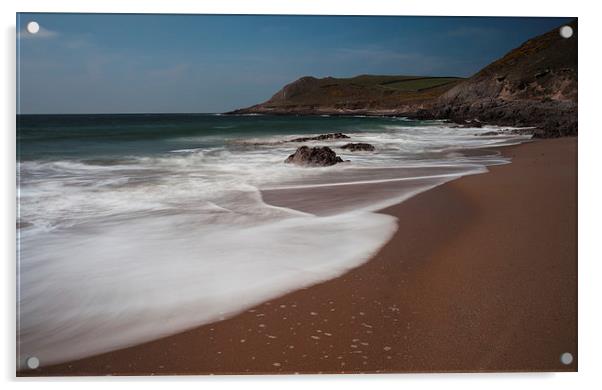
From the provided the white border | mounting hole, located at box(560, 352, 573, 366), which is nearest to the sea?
the white border

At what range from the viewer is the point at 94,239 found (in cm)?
277

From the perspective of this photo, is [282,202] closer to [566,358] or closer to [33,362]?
[33,362]

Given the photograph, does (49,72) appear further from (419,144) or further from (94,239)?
(419,144)

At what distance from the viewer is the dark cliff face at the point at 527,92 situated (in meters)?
2.93

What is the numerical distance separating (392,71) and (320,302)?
151 centimetres

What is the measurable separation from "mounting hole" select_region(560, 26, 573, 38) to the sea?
83cm

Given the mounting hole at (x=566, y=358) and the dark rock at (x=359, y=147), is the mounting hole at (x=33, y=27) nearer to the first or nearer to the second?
the dark rock at (x=359, y=147)

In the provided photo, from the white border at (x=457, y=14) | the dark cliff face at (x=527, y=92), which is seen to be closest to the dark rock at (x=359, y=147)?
the dark cliff face at (x=527, y=92)

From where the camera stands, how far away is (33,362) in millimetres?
2496

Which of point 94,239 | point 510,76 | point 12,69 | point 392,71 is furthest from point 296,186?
point 12,69

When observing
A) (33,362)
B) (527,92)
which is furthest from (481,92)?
(33,362)

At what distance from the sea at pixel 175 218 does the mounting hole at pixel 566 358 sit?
3.60ft

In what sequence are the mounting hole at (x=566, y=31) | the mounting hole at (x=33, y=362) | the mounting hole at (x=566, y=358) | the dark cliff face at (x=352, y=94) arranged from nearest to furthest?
the mounting hole at (x=33, y=362), the mounting hole at (x=566, y=358), the mounting hole at (x=566, y=31), the dark cliff face at (x=352, y=94)

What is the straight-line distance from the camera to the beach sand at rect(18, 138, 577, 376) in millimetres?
2334
